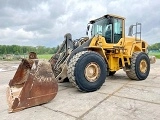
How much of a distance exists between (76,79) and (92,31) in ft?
9.07

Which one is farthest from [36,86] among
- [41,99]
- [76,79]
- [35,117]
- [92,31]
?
[92,31]

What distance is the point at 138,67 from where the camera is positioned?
21.5ft

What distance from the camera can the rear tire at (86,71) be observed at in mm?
4523

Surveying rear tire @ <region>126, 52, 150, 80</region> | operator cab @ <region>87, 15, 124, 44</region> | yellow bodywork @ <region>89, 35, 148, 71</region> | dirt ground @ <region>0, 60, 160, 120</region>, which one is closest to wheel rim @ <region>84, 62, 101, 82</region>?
dirt ground @ <region>0, 60, 160, 120</region>

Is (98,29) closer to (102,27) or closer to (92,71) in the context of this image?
(102,27)

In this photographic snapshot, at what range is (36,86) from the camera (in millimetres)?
3697

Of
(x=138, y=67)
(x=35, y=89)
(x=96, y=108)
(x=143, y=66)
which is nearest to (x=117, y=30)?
(x=138, y=67)

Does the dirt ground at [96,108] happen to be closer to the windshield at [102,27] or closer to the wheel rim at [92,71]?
the wheel rim at [92,71]

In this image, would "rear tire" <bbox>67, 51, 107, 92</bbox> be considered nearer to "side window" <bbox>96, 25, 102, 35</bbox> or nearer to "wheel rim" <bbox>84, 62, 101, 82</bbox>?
"wheel rim" <bbox>84, 62, 101, 82</bbox>

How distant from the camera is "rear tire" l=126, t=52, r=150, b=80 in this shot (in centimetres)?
650

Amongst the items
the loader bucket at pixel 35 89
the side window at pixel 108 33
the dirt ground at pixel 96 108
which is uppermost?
the side window at pixel 108 33

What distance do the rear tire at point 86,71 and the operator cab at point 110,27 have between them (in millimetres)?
1334

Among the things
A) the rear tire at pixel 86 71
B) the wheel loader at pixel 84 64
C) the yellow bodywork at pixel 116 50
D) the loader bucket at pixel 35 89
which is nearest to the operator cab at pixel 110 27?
the wheel loader at pixel 84 64

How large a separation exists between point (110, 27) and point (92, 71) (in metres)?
1.92
